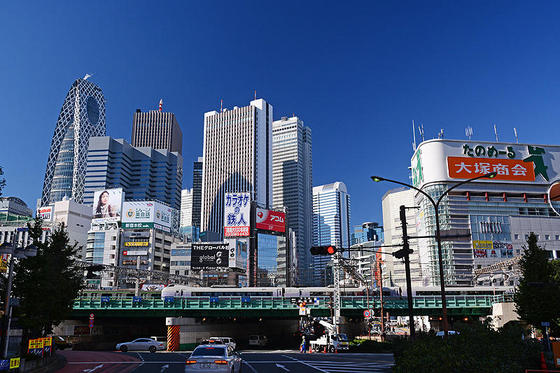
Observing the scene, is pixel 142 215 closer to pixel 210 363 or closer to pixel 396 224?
pixel 396 224

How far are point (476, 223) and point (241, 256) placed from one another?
75458 millimetres

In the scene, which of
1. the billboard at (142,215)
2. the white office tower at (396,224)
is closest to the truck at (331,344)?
the billboard at (142,215)

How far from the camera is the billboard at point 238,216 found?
15388 centimetres

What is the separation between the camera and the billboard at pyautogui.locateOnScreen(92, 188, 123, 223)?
15438 cm

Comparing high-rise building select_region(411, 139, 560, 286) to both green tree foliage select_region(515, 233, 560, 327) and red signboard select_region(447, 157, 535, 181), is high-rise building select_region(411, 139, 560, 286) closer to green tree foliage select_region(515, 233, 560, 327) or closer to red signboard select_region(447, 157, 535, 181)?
red signboard select_region(447, 157, 535, 181)

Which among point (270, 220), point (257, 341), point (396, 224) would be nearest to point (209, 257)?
point (270, 220)

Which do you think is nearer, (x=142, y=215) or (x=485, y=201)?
(x=485, y=201)

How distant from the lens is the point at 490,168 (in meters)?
117

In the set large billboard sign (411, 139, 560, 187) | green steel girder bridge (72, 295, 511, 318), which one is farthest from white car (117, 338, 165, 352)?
large billboard sign (411, 139, 560, 187)

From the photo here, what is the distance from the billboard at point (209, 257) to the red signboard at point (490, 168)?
65062 millimetres

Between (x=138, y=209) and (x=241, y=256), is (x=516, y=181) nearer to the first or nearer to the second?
(x=241, y=256)

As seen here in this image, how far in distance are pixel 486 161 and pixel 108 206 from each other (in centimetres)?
12100

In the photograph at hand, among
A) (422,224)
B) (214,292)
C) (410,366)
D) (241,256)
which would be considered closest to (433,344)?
(410,366)

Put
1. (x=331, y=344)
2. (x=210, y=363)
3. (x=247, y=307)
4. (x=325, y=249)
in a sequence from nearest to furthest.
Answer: (x=210, y=363) < (x=325, y=249) < (x=331, y=344) < (x=247, y=307)
